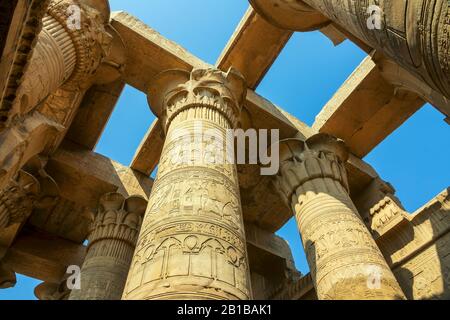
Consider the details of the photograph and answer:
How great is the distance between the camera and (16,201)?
6.38 meters

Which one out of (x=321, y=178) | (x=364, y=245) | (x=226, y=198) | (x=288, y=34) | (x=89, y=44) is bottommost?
(x=226, y=198)

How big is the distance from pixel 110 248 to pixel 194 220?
150 inches

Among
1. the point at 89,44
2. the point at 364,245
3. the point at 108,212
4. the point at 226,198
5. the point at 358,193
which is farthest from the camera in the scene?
the point at 358,193

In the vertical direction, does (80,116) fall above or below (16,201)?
above

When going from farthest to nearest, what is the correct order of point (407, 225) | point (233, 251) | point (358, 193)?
point (358, 193) < point (407, 225) < point (233, 251)

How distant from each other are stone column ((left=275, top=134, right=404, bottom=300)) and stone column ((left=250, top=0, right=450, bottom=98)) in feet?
10.2

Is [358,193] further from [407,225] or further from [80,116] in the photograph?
[80,116]

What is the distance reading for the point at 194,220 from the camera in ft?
11.3

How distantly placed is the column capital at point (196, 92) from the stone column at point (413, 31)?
3.14m

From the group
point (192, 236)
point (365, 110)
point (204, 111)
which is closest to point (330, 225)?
point (204, 111)

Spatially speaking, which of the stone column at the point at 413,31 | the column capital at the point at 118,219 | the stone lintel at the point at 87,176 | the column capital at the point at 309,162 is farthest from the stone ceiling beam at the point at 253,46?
the stone column at the point at 413,31

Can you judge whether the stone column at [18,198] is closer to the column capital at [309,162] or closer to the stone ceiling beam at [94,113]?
the stone ceiling beam at [94,113]
